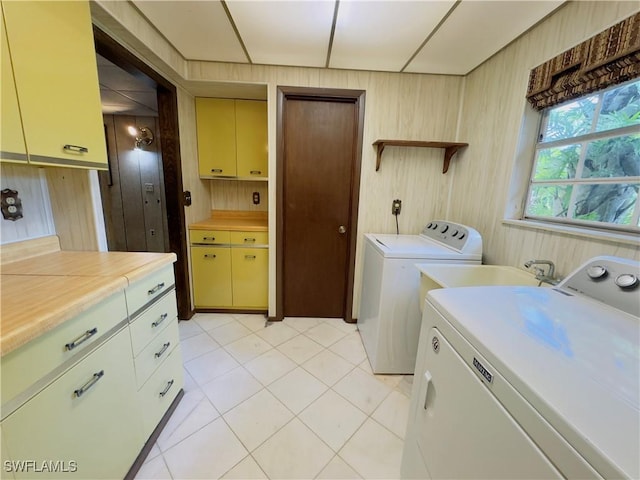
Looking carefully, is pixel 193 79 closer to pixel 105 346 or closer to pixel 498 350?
pixel 105 346

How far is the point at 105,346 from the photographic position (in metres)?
0.92

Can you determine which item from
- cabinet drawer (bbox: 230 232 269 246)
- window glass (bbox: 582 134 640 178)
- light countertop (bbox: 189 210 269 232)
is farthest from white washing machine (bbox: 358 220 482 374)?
light countertop (bbox: 189 210 269 232)

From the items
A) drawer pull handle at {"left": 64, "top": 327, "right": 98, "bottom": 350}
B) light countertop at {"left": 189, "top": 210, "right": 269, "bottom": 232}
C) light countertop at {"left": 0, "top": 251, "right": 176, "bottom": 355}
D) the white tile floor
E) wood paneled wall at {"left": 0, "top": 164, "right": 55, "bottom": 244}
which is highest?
wood paneled wall at {"left": 0, "top": 164, "right": 55, "bottom": 244}

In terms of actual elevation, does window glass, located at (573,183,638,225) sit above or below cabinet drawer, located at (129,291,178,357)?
above

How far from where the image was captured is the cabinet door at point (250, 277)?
241 centimetres

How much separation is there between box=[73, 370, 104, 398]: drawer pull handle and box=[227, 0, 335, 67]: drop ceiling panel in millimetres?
1867

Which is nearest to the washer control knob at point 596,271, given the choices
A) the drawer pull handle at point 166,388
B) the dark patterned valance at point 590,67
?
the dark patterned valance at point 590,67

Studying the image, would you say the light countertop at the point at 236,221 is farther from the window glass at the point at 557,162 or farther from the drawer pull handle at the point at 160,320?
the window glass at the point at 557,162

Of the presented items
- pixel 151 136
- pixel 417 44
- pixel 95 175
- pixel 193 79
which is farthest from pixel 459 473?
pixel 151 136

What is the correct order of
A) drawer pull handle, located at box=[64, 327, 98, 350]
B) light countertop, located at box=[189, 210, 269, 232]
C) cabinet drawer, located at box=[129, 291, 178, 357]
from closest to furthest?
drawer pull handle, located at box=[64, 327, 98, 350]
cabinet drawer, located at box=[129, 291, 178, 357]
light countertop, located at box=[189, 210, 269, 232]

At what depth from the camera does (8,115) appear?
0.85 meters

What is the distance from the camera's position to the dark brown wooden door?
217cm

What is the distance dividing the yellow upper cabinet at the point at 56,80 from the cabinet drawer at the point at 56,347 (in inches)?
25.3

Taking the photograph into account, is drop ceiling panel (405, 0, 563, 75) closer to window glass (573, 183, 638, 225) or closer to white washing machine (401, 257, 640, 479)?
window glass (573, 183, 638, 225)
